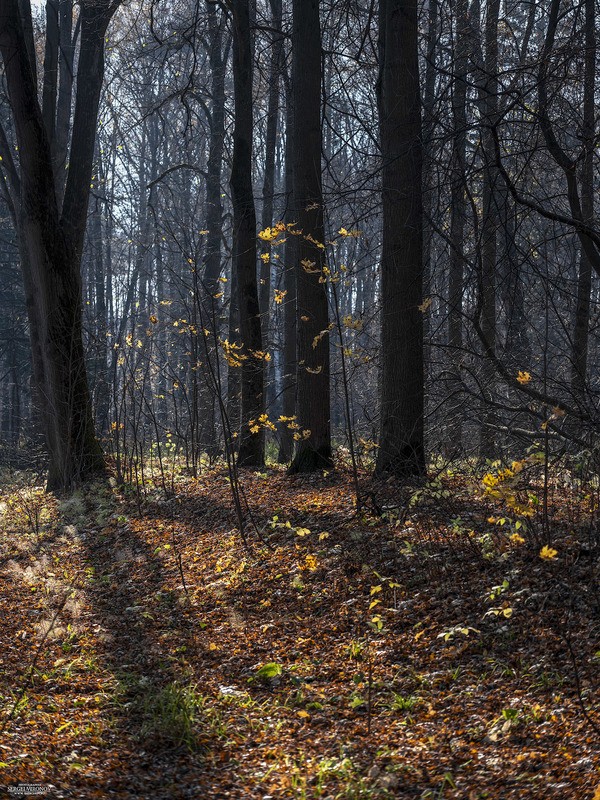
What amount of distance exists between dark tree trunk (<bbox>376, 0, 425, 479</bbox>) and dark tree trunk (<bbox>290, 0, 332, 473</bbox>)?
5.77 feet

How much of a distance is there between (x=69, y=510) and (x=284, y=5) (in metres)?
11.4

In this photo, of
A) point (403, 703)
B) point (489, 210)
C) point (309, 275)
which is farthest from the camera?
point (309, 275)

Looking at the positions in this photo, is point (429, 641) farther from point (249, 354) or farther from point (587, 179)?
point (249, 354)

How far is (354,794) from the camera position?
3.52m

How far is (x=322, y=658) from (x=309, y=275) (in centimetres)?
605

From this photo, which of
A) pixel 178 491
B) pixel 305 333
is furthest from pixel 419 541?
pixel 178 491

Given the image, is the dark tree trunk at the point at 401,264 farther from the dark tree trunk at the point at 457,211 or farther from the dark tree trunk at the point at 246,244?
the dark tree trunk at the point at 246,244

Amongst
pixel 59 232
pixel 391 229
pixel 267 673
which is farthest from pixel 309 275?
pixel 267 673

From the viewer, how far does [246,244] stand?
12164mm

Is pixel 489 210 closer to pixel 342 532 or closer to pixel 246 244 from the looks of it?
pixel 342 532

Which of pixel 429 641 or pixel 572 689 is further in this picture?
pixel 429 641

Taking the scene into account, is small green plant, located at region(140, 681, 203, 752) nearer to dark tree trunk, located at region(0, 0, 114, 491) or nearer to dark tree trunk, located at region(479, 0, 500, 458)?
dark tree trunk, located at region(479, 0, 500, 458)

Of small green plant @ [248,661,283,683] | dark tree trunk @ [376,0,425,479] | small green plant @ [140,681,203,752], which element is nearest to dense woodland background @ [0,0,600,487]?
dark tree trunk @ [376,0,425,479]

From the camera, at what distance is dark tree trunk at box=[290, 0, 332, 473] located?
33.8ft
